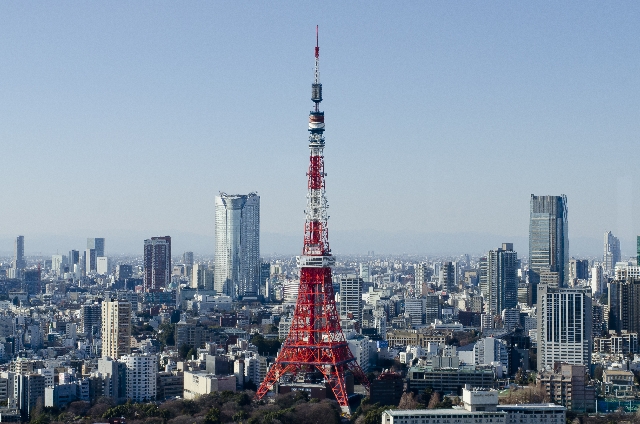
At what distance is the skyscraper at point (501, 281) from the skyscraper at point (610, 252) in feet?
12.9

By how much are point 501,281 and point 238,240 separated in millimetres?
12122

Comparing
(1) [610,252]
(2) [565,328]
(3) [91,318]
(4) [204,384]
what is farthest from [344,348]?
(3) [91,318]

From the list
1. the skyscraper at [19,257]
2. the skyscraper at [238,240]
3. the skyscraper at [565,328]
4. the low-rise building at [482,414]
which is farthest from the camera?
the skyscraper at [19,257]

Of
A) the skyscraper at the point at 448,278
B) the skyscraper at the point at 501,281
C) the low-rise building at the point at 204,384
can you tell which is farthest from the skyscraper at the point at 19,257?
the low-rise building at the point at 204,384

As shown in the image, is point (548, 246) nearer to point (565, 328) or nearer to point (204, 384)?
point (565, 328)

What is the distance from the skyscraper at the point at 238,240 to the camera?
4344cm

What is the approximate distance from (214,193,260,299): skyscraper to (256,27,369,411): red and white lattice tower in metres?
25.6

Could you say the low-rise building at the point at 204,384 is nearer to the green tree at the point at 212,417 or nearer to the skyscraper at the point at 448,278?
the green tree at the point at 212,417

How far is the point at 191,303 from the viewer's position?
3703cm

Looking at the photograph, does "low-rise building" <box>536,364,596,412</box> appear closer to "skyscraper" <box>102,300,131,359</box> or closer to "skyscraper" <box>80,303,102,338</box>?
"skyscraper" <box>102,300,131,359</box>

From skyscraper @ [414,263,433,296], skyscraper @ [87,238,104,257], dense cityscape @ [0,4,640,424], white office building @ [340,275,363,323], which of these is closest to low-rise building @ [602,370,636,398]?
dense cityscape @ [0,4,640,424]

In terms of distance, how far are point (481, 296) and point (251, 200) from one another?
11.2 meters

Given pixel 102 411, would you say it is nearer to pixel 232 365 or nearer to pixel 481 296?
pixel 232 365

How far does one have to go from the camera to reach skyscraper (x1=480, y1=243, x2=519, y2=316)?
111ft
